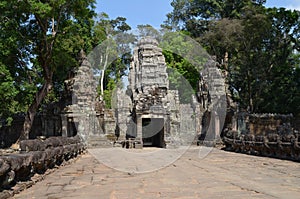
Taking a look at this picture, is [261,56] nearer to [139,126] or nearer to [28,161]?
[139,126]

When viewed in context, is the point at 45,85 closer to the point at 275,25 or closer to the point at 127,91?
the point at 127,91

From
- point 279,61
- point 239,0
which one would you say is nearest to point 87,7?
point 279,61

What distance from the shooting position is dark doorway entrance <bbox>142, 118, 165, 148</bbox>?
21884 mm

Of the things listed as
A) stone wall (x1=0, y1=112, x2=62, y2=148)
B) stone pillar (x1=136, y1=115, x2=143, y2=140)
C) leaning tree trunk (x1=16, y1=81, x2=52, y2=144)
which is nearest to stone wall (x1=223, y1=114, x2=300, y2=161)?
stone pillar (x1=136, y1=115, x2=143, y2=140)

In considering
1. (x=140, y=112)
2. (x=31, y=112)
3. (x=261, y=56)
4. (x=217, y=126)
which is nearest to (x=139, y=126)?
(x=140, y=112)

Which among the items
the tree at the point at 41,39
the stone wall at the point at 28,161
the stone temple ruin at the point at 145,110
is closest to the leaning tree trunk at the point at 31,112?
the tree at the point at 41,39

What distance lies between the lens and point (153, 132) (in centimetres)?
2395

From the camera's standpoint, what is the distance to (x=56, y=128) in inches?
941

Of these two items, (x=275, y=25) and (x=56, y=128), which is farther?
(x=275, y=25)

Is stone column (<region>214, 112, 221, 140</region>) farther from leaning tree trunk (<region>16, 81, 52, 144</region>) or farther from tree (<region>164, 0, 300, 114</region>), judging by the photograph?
leaning tree trunk (<region>16, 81, 52, 144</region>)

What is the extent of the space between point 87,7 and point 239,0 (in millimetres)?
21150

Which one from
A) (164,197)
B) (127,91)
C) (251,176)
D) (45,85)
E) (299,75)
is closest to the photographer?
(164,197)

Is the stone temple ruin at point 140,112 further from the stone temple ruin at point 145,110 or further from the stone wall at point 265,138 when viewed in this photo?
the stone wall at point 265,138

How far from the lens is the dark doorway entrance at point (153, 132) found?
2188cm
